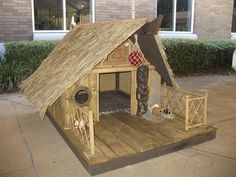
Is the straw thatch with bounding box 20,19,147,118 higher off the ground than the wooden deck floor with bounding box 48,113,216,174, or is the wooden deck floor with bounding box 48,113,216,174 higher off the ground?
the straw thatch with bounding box 20,19,147,118

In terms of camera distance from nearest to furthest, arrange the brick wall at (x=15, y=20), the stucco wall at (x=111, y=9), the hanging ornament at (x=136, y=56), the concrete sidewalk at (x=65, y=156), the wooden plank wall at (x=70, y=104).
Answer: the concrete sidewalk at (x=65, y=156), the wooden plank wall at (x=70, y=104), the hanging ornament at (x=136, y=56), the brick wall at (x=15, y=20), the stucco wall at (x=111, y=9)

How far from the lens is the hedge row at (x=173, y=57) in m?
8.69

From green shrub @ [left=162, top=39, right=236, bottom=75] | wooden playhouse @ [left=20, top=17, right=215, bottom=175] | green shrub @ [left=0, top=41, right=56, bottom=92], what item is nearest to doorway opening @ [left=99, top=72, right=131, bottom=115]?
wooden playhouse @ [left=20, top=17, right=215, bottom=175]

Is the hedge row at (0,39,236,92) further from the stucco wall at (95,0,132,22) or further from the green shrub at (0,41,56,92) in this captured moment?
the stucco wall at (95,0,132,22)

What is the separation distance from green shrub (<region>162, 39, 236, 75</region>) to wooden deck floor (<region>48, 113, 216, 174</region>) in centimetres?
627

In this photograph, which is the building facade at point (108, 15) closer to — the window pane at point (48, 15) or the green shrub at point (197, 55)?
the window pane at point (48, 15)

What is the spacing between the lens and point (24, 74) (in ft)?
29.3

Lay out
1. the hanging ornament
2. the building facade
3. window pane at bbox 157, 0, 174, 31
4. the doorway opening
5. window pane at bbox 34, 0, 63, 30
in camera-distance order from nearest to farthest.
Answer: the hanging ornament
the doorway opening
the building facade
window pane at bbox 34, 0, 63, 30
window pane at bbox 157, 0, 174, 31

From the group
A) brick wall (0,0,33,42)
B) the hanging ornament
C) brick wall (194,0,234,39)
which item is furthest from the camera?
brick wall (194,0,234,39)

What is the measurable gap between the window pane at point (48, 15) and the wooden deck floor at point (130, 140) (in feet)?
20.1

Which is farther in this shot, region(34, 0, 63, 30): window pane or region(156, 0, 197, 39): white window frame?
region(156, 0, 197, 39): white window frame

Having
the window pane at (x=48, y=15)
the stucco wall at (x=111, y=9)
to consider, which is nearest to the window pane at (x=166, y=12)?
the stucco wall at (x=111, y=9)

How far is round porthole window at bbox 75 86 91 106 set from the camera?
505cm

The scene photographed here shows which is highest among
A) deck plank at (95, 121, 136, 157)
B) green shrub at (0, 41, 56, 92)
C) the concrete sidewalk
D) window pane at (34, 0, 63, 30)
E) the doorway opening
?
window pane at (34, 0, 63, 30)
